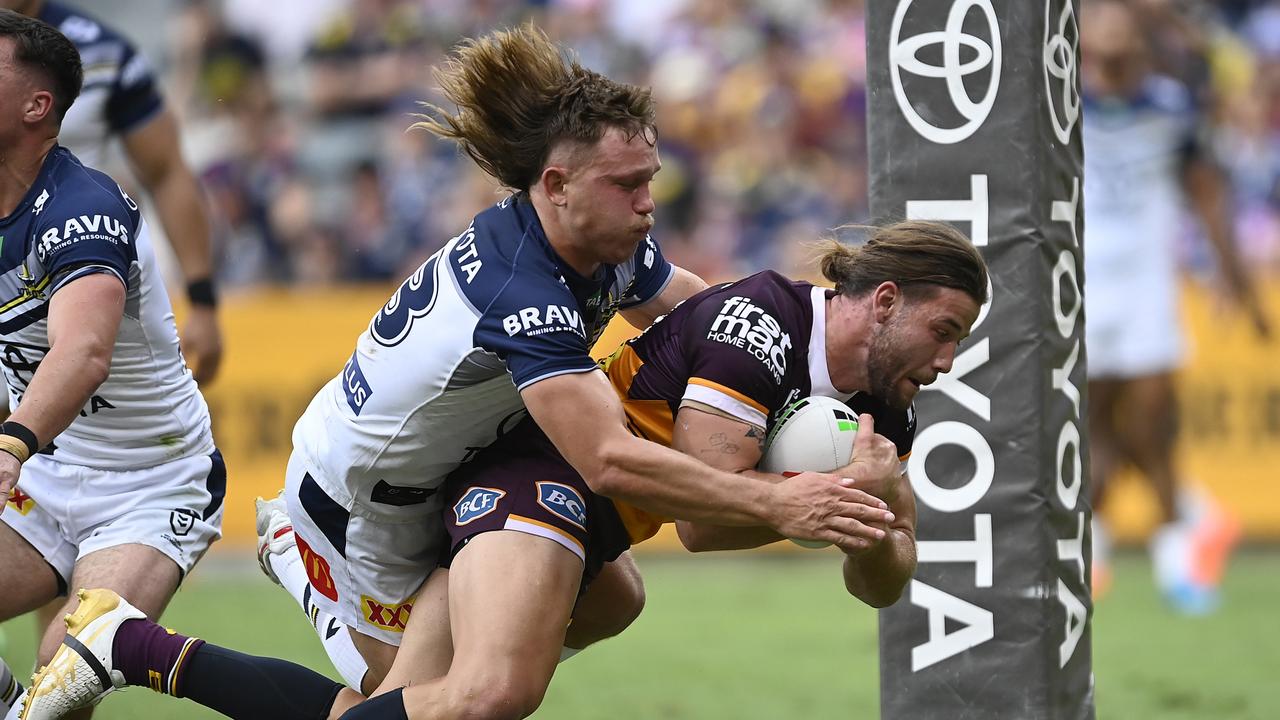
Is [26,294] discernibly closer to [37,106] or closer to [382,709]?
[37,106]

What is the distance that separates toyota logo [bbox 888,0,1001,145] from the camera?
4.66 metres

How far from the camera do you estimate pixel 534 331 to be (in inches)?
157

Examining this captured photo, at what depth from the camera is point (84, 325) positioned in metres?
4.19

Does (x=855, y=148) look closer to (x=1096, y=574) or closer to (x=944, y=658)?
(x=1096, y=574)

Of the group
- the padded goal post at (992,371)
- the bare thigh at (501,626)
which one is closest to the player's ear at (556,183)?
the bare thigh at (501,626)

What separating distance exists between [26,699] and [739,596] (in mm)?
5805

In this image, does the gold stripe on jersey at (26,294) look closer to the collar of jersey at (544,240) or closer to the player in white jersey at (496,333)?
the player in white jersey at (496,333)

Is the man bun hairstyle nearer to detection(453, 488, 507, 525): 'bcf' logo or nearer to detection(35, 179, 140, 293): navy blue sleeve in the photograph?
detection(35, 179, 140, 293): navy blue sleeve

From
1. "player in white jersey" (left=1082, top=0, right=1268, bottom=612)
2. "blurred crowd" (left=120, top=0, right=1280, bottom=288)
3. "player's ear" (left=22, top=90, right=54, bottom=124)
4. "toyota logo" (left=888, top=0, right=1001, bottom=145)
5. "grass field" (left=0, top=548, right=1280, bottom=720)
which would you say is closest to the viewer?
"player's ear" (left=22, top=90, right=54, bottom=124)

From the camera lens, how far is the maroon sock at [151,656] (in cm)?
448

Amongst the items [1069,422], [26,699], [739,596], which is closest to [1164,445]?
[739,596]

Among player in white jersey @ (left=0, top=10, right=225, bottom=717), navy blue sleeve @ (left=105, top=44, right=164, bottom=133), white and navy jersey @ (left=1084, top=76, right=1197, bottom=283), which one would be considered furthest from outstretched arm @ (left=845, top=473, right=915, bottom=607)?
white and navy jersey @ (left=1084, top=76, right=1197, bottom=283)

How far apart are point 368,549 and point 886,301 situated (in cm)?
157

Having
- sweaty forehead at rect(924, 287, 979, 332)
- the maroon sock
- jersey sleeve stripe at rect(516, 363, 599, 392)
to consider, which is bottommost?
the maroon sock
